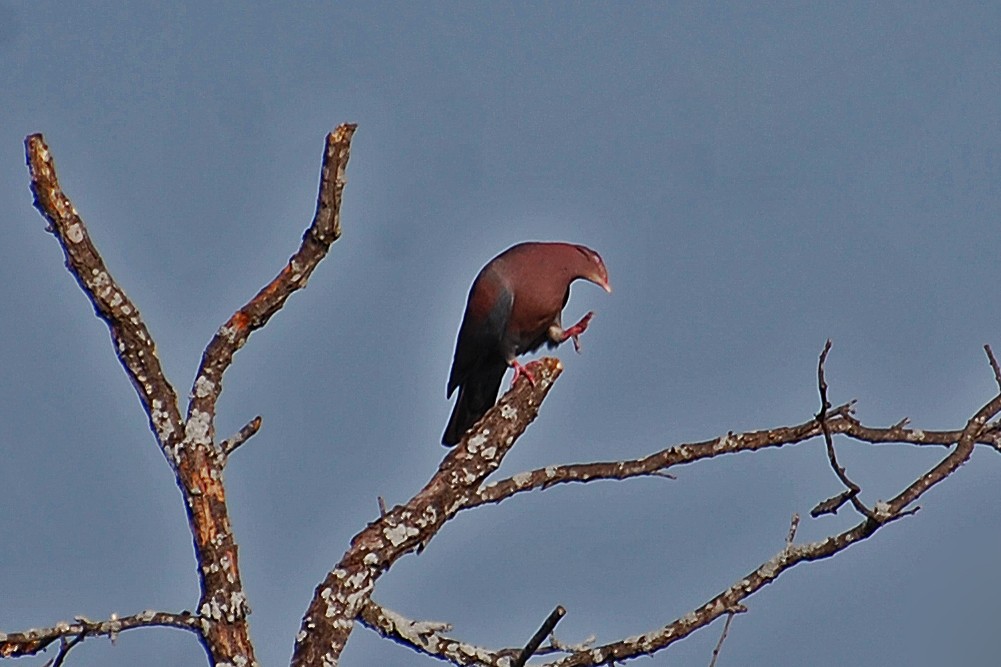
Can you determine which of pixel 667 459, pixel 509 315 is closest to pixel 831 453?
pixel 667 459

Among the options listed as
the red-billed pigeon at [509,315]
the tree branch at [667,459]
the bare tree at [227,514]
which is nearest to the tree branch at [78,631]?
the bare tree at [227,514]

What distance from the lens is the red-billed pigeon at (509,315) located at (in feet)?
20.4

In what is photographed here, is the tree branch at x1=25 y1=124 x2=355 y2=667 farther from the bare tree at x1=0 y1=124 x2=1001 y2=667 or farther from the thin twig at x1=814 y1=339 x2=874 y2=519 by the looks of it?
the thin twig at x1=814 y1=339 x2=874 y2=519

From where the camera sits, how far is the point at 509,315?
6.29 metres

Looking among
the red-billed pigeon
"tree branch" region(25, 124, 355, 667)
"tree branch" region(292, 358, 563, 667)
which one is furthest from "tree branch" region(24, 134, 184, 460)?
the red-billed pigeon

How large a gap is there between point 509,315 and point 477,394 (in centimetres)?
45

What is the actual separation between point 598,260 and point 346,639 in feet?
8.47

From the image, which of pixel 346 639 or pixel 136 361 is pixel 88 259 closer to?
pixel 136 361

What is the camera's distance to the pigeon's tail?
21.1 ft

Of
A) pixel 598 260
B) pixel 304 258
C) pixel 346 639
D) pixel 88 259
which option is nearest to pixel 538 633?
pixel 346 639

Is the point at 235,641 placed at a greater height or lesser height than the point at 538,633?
greater

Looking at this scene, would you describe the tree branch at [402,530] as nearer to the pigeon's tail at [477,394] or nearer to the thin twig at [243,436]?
the thin twig at [243,436]

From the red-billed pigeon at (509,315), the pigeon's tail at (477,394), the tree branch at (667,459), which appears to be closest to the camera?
the tree branch at (667,459)

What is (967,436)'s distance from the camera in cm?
421
